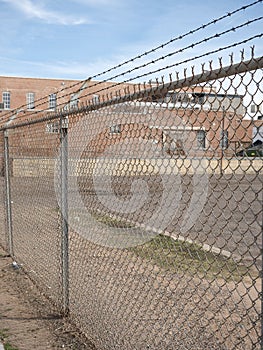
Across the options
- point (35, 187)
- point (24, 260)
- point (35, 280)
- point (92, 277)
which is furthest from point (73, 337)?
point (35, 187)

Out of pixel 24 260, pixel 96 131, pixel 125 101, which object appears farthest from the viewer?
pixel 24 260

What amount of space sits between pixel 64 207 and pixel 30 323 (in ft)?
4.03

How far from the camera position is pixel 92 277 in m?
4.93

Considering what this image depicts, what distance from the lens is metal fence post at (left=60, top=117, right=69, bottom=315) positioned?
15.7 feet

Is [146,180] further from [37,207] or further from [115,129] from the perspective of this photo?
[37,207]

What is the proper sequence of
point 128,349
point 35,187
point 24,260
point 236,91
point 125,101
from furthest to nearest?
1. point 35,187
2. point 24,260
3. point 128,349
4. point 125,101
5. point 236,91

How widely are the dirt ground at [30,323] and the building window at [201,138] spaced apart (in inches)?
88.3

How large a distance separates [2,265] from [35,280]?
3.89 feet

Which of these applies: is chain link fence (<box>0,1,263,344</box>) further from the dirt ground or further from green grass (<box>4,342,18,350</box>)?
green grass (<box>4,342,18,350</box>)

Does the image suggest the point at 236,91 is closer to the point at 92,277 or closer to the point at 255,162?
the point at 255,162

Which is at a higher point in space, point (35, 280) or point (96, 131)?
point (96, 131)

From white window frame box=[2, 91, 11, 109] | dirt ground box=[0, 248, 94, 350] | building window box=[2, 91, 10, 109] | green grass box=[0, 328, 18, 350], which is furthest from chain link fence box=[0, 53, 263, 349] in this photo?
white window frame box=[2, 91, 11, 109]

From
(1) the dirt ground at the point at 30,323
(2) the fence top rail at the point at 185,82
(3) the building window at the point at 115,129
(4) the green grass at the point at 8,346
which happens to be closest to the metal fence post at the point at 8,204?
(1) the dirt ground at the point at 30,323

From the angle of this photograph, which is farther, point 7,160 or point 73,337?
point 7,160
